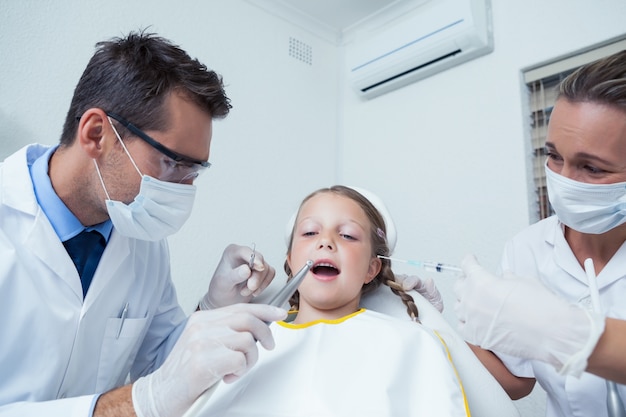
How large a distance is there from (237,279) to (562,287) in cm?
106

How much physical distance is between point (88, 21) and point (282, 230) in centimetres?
148

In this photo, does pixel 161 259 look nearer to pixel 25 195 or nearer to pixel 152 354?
pixel 152 354

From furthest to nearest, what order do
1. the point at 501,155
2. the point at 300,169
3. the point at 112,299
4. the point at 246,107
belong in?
the point at 300,169
the point at 246,107
the point at 501,155
the point at 112,299

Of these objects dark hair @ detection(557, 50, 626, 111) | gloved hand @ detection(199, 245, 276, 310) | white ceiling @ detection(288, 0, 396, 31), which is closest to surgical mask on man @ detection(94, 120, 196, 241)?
gloved hand @ detection(199, 245, 276, 310)

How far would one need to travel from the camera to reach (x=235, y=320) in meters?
0.98

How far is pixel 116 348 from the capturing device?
1254mm

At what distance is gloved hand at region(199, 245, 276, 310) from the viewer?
1427 millimetres

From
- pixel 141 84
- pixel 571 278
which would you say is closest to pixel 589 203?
pixel 571 278

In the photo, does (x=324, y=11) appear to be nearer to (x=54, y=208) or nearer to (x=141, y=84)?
(x=141, y=84)

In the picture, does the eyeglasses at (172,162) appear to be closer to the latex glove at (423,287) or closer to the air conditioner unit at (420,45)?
the latex glove at (423,287)

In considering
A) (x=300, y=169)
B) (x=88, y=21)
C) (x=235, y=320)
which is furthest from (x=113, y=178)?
(x=300, y=169)

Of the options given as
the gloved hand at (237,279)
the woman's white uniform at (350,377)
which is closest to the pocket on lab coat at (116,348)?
the gloved hand at (237,279)

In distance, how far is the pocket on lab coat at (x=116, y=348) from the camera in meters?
1.23

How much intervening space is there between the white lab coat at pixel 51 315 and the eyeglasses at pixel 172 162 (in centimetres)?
28
